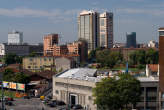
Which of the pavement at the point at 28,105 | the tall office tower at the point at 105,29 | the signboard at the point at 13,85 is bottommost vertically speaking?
the pavement at the point at 28,105

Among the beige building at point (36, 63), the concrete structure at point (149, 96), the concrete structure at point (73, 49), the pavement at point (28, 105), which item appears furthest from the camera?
the concrete structure at point (73, 49)

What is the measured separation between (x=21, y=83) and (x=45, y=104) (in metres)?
15.5

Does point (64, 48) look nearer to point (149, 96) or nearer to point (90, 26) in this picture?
point (90, 26)

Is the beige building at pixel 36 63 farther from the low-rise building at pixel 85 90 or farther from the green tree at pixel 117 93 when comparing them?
the green tree at pixel 117 93

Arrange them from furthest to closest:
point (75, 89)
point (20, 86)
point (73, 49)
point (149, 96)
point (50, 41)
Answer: point (50, 41) < point (73, 49) < point (20, 86) < point (75, 89) < point (149, 96)

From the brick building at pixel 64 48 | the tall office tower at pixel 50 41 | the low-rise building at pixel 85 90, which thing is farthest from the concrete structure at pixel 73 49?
the low-rise building at pixel 85 90

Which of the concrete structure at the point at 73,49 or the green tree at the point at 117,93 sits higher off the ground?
the concrete structure at the point at 73,49

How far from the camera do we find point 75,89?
44094 mm

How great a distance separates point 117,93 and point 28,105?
16368 millimetres

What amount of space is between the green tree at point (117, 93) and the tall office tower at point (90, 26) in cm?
13686

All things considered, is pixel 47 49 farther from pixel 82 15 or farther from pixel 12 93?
pixel 12 93

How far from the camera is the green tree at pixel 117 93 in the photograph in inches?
1286

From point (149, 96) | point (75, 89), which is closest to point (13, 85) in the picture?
point (75, 89)

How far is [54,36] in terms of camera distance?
5994 inches
